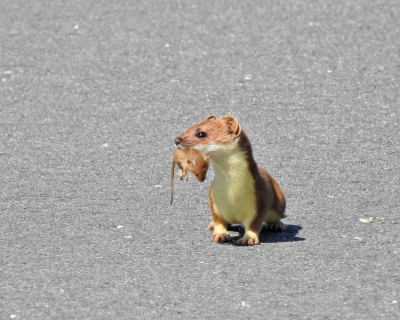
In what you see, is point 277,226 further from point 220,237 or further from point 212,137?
point 212,137

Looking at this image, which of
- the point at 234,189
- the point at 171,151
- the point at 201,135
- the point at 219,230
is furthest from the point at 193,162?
the point at 171,151

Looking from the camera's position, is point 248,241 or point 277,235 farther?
point 277,235

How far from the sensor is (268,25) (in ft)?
34.3

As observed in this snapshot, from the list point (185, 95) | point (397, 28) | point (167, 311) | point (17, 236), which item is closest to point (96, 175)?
point (17, 236)

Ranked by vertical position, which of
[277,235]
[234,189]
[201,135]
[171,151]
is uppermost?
[201,135]

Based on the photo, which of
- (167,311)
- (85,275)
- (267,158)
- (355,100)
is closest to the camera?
(167,311)

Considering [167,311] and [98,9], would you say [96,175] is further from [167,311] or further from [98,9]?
[98,9]

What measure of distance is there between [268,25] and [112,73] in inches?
82.0

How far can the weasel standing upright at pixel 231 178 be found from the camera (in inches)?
223

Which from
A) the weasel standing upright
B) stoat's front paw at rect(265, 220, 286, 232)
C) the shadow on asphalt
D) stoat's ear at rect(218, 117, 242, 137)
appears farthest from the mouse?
stoat's front paw at rect(265, 220, 286, 232)

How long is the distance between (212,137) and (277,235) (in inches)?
34.6

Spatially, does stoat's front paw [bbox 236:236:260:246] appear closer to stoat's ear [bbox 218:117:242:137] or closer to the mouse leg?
the mouse leg

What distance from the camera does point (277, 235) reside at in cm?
609

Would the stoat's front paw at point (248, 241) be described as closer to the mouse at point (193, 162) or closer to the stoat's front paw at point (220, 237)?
the stoat's front paw at point (220, 237)
